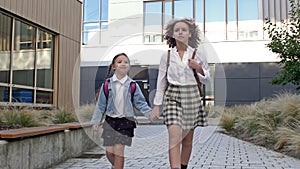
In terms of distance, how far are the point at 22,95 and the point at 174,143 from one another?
7437mm

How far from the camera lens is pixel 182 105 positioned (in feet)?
9.20

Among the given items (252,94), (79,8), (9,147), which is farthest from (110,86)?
(252,94)

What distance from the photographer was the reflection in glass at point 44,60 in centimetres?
1020

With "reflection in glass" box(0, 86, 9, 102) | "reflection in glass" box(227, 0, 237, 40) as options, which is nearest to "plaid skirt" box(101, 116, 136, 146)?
"reflection in glass" box(0, 86, 9, 102)

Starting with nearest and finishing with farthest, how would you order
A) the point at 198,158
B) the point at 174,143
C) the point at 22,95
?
the point at 174,143, the point at 198,158, the point at 22,95

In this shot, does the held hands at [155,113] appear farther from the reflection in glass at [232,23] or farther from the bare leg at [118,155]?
the reflection in glass at [232,23]

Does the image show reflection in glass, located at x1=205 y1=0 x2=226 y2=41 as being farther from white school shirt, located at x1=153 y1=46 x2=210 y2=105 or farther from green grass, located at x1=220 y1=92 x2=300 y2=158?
white school shirt, located at x1=153 y1=46 x2=210 y2=105

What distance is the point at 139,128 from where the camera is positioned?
3656 mm

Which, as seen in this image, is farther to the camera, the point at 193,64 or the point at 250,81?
the point at 250,81

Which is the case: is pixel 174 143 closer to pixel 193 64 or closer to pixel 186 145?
pixel 186 145

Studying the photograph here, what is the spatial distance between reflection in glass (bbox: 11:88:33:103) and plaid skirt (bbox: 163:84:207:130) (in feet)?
22.8

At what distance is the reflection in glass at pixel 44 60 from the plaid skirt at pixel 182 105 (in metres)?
8.01

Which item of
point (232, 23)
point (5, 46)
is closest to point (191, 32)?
point (5, 46)

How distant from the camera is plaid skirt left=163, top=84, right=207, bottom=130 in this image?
2783 mm
